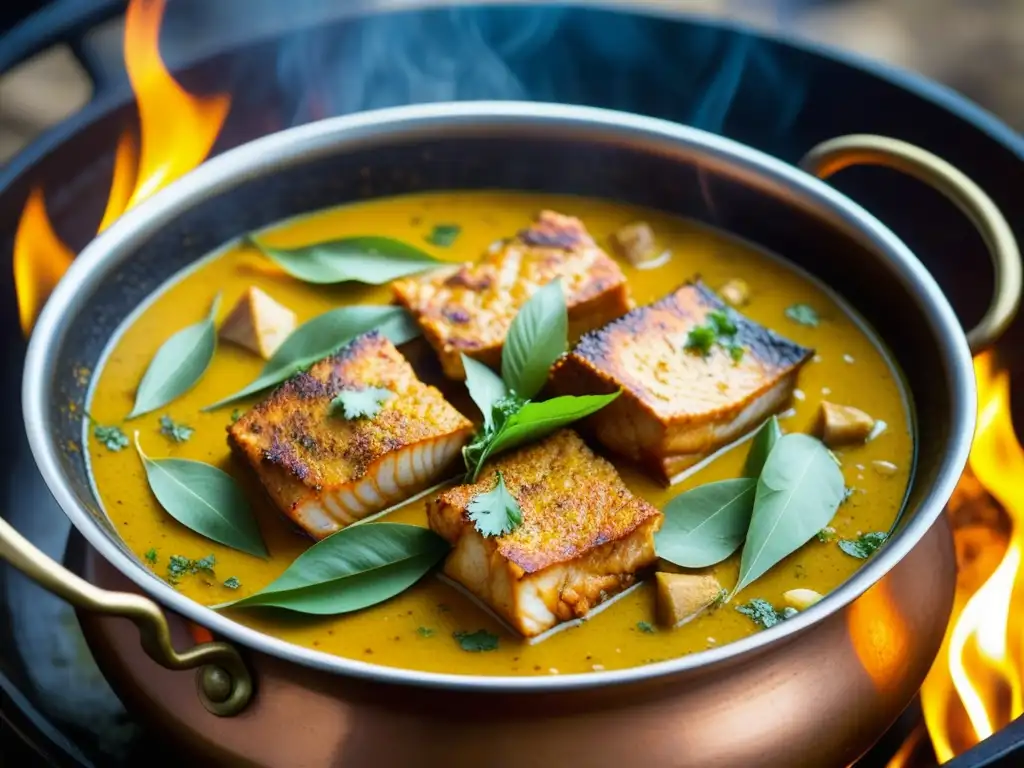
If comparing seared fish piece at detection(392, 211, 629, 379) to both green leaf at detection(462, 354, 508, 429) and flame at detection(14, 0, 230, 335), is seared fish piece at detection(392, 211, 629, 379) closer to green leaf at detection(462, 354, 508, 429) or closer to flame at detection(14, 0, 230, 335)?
green leaf at detection(462, 354, 508, 429)

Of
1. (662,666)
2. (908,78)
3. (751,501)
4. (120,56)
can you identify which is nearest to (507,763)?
(662,666)

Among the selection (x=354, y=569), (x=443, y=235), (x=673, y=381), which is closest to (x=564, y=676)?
(x=354, y=569)

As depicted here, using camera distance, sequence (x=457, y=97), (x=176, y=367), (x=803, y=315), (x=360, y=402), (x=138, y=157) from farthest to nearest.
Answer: (x=457, y=97) < (x=138, y=157) < (x=803, y=315) < (x=176, y=367) < (x=360, y=402)

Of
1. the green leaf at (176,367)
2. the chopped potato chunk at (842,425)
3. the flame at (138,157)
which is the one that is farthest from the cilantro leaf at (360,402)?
the flame at (138,157)

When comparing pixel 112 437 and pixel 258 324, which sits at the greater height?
pixel 258 324

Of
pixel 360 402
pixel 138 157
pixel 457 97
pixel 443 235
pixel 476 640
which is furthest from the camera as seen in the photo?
pixel 457 97

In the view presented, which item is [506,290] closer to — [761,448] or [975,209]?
[761,448]
